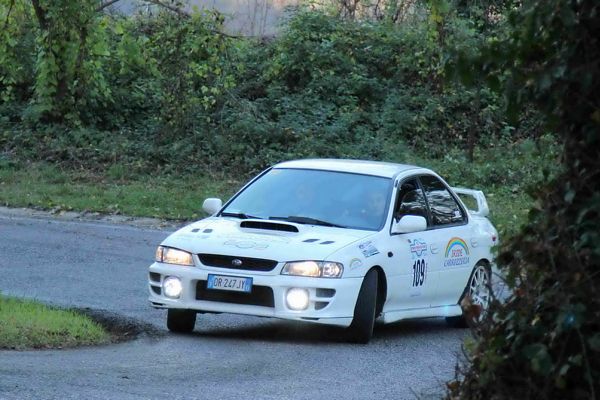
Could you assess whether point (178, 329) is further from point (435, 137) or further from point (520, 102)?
point (435, 137)

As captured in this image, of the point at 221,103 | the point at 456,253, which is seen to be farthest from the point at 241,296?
the point at 221,103

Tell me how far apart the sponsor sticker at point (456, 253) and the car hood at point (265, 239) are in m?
1.18

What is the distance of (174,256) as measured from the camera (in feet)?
33.9

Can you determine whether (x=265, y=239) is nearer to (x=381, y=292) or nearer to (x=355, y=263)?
(x=355, y=263)

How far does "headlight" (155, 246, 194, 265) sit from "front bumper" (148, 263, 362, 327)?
0.22 ft

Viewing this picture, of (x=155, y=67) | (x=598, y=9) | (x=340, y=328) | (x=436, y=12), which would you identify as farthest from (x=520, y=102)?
(x=155, y=67)

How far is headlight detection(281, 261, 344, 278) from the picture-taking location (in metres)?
9.98

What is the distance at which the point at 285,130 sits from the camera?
25.6 meters

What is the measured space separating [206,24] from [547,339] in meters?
21.8

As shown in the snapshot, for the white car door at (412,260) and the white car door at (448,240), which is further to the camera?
the white car door at (448,240)

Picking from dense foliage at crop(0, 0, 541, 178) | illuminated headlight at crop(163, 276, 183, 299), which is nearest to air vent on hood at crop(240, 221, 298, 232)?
illuminated headlight at crop(163, 276, 183, 299)

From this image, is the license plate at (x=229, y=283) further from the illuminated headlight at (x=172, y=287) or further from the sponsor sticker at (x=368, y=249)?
the sponsor sticker at (x=368, y=249)

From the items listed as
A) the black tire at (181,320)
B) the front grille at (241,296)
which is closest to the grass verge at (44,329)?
the black tire at (181,320)

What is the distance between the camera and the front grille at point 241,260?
10.0 metres
